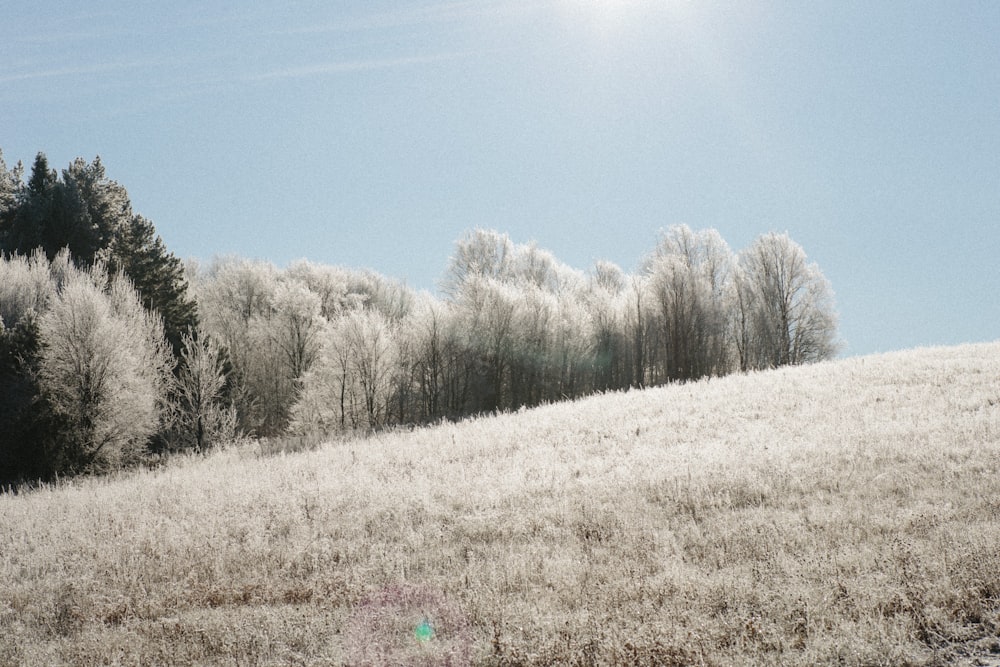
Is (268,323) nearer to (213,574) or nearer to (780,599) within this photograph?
(213,574)

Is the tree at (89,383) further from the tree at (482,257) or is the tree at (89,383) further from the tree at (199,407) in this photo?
the tree at (482,257)

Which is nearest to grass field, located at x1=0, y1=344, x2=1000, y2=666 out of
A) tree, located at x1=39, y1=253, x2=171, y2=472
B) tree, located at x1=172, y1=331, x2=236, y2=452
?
tree, located at x1=39, y1=253, x2=171, y2=472

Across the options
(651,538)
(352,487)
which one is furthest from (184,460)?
(651,538)

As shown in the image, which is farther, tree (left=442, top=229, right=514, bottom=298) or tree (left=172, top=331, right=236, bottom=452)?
tree (left=442, top=229, right=514, bottom=298)

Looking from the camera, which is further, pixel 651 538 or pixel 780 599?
pixel 651 538

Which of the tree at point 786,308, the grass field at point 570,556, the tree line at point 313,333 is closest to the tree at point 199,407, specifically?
the tree line at point 313,333

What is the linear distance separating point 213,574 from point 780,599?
289 inches

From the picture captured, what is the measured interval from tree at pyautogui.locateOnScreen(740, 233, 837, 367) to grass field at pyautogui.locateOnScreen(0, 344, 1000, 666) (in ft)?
124

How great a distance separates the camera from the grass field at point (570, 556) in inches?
215

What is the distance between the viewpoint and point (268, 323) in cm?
4947

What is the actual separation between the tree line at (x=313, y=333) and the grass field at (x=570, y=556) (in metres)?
17.3

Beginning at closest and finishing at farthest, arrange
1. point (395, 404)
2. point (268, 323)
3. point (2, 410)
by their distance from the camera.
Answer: point (2, 410), point (395, 404), point (268, 323)

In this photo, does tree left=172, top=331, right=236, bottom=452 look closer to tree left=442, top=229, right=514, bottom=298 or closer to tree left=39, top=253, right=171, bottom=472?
tree left=39, top=253, right=171, bottom=472

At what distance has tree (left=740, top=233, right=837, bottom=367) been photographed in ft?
164
